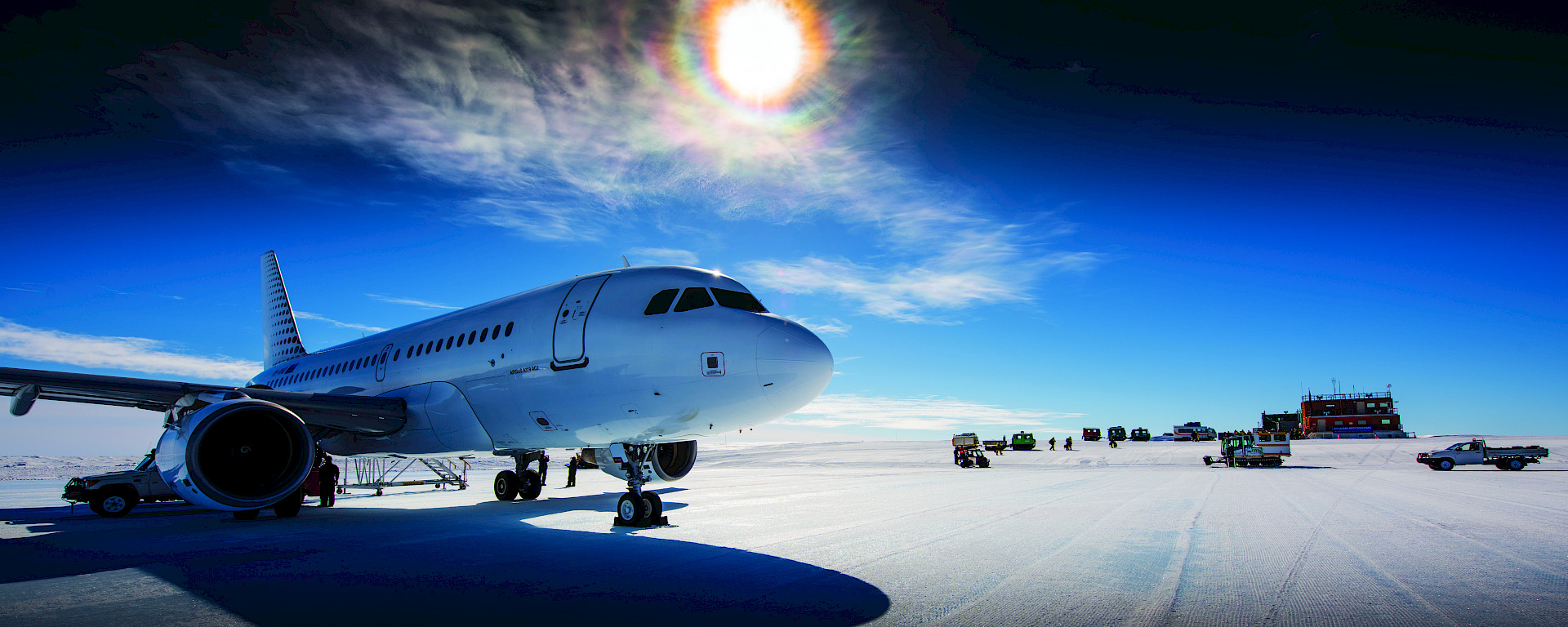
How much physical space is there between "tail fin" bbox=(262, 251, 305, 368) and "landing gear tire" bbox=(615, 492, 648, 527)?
755 inches

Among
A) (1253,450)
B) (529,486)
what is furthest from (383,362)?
(1253,450)

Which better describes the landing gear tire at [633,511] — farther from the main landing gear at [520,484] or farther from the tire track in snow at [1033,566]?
the main landing gear at [520,484]

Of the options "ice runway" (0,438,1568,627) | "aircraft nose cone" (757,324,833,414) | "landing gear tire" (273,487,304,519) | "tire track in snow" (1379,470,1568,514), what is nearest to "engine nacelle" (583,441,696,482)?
"ice runway" (0,438,1568,627)

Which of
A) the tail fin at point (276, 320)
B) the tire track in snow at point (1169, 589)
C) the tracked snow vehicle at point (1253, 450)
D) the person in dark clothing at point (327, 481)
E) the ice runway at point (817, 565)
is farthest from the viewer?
the tracked snow vehicle at point (1253, 450)

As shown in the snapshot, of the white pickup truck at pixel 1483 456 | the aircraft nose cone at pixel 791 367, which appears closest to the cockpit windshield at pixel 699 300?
the aircraft nose cone at pixel 791 367

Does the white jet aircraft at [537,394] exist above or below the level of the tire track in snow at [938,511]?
above

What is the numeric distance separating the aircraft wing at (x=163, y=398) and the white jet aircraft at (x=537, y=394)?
3cm

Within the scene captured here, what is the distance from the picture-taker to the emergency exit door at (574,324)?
11367 mm

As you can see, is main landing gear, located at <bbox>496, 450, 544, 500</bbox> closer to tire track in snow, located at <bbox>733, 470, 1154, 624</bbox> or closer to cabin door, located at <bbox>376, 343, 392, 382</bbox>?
cabin door, located at <bbox>376, 343, 392, 382</bbox>

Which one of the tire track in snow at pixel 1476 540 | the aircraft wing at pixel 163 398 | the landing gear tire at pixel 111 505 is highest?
the aircraft wing at pixel 163 398

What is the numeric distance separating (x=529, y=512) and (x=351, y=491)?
13.1 m

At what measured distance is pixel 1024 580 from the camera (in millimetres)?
6871

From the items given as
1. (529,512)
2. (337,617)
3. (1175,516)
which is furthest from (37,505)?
(1175,516)

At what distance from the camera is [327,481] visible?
17.3 meters
